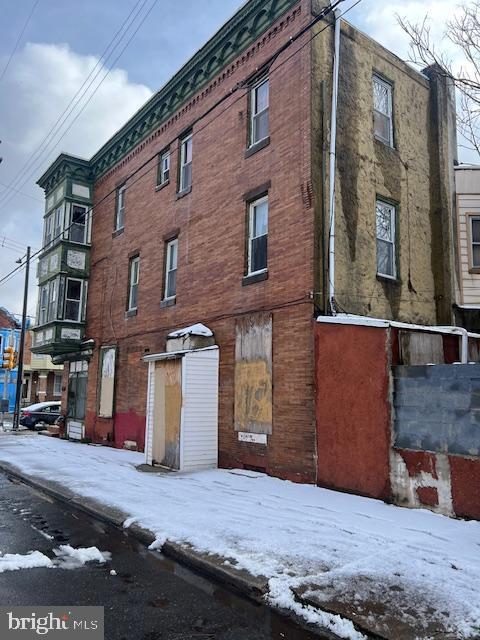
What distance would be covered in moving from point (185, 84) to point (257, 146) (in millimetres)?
4887

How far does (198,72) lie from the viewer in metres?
15.1

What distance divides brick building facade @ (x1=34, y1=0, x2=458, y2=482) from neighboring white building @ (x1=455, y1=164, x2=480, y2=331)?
2.58 ft

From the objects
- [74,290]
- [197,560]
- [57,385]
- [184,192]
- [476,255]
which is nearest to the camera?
[197,560]

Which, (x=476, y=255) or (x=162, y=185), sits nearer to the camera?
(x=476, y=255)

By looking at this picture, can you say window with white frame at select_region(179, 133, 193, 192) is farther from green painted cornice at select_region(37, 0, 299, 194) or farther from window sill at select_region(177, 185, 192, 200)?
green painted cornice at select_region(37, 0, 299, 194)

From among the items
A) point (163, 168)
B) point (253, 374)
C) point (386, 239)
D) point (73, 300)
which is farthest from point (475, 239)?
point (73, 300)

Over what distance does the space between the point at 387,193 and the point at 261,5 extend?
5596 mm

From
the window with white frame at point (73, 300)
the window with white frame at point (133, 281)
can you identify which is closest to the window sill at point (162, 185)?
the window with white frame at point (133, 281)

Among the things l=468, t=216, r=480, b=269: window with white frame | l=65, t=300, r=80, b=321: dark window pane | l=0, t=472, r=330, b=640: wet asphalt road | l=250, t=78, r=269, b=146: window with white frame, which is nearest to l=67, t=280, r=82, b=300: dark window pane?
l=65, t=300, r=80, b=321: dark window pane

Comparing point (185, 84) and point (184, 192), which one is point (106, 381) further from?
point (185, 84)

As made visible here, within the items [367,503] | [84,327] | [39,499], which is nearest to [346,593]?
[367,503]

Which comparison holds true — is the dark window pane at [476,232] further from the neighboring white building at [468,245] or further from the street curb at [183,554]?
the street curb at [183,554]

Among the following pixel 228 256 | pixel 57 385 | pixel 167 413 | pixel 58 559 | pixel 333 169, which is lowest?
pixel 58 559

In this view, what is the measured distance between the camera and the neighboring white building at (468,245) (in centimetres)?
1373
